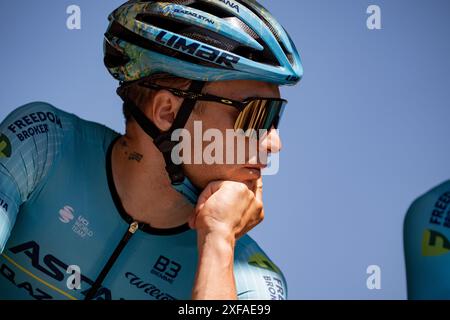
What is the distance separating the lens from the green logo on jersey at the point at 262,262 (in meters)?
6.23

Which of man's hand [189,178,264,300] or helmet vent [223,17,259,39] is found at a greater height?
helmet vent [223,17,259,39]

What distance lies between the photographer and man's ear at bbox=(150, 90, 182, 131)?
6016 millimetres

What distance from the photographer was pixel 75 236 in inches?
233

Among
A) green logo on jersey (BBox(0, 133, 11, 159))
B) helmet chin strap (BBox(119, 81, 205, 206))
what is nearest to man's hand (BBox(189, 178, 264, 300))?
helmet chin strap (BBox(119, 81, 205, 206))

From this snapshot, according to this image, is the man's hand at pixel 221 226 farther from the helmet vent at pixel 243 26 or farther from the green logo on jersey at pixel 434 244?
the green logo on jersey at pixel 434 244

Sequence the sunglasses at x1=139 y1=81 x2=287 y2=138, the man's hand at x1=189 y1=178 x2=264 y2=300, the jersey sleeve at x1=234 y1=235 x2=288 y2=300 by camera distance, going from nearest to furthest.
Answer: the man's hand at x1=189 y1=178 x2=264 y2=300 < the sunglasses at x1=139 y1=81 x2=287 y2=138 < the jersey sleeve at x1=234 y1=235 x2=288 y2=300

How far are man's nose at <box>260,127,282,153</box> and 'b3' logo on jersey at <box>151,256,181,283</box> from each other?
101 cm

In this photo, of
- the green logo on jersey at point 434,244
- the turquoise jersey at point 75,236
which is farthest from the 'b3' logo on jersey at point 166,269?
the green logo on jersey at point 434,244

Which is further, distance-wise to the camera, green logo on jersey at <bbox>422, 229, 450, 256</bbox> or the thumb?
the thumb

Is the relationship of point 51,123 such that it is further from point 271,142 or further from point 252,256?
point 252,256

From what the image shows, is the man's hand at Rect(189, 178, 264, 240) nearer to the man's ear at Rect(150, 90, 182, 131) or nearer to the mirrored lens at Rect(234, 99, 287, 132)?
the mirrored lens at Rect(234, 99, 287, 132)

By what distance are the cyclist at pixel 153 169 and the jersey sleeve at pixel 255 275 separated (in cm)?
1

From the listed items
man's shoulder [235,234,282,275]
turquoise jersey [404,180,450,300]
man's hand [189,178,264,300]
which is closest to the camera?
turquoise jersey [404,180,450,300]

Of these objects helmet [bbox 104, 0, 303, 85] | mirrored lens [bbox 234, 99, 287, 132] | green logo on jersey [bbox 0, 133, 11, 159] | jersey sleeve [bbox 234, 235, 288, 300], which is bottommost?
jersey sleeve [bbox 234, 235, 288, 300]
